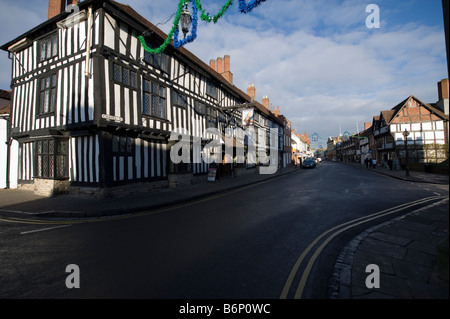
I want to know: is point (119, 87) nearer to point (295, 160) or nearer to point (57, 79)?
point (57, 79)

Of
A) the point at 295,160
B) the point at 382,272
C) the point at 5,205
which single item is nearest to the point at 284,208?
the point at 382,272

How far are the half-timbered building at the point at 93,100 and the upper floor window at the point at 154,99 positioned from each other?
5cm

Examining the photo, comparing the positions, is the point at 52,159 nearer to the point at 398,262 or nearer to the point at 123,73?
the point at 123,73

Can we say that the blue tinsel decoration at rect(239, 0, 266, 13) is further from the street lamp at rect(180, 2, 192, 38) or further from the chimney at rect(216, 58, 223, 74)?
the chimney at rect(216, 58, 223, 74)

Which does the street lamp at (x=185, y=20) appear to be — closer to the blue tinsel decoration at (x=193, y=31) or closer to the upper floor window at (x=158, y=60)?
the blue tinsel decoration at (x=193, y=31)

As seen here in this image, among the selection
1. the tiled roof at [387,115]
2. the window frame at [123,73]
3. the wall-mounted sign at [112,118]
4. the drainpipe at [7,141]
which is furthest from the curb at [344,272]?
the tiled roof at [387,115]

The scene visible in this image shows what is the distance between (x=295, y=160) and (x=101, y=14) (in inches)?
1917

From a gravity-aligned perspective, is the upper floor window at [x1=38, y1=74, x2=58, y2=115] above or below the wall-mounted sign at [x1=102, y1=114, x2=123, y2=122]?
above

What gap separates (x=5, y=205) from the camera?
7988mm

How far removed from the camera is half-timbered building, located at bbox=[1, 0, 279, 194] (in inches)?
356

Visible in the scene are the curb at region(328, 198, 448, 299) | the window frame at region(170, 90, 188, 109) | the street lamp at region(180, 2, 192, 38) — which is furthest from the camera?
the window frame at region(170, 90, 188, 109)

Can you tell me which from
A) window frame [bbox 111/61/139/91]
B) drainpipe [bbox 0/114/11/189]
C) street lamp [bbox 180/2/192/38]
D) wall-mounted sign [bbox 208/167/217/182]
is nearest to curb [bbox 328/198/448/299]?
street lamp [bbox 180/2/192/38]

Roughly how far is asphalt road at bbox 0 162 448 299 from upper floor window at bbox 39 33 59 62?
8.72m

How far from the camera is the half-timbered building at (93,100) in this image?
29.7 feet
